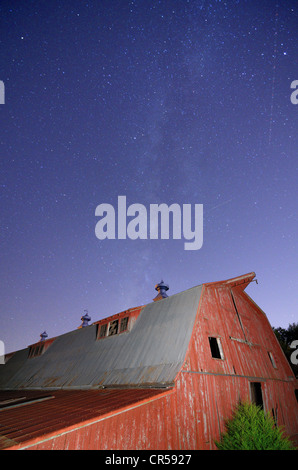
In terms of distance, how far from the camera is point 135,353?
12188 mm

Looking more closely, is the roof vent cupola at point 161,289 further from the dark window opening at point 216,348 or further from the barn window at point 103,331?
the dark window opening at point 216,348

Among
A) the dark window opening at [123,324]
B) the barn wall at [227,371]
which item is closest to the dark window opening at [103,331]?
the dark window opening at [123,324]

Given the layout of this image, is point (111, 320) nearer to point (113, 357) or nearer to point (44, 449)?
point (113, 357)

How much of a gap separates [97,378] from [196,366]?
5.79 meters

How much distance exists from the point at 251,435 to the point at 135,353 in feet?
18.8

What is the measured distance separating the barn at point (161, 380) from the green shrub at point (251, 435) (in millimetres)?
432

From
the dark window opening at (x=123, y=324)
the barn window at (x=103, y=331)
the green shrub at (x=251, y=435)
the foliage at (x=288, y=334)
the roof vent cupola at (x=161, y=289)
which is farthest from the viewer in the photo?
the foliage at (x=288, y=334)

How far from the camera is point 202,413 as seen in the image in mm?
8953

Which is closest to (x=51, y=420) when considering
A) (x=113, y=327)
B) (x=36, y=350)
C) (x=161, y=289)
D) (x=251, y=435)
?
(x=251, y=435)

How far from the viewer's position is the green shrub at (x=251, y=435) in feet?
26.1

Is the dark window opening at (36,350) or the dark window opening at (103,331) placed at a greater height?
the dark window opening at (103,331)

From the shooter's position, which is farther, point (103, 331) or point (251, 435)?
point (103, 331)

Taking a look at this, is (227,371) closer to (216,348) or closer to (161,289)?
(216,348)
